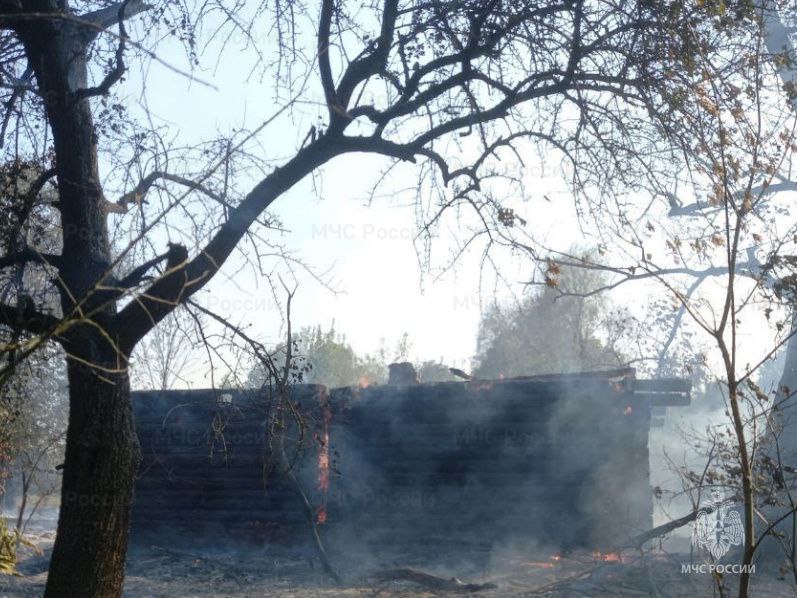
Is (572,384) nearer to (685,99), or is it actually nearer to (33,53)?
(685,99)

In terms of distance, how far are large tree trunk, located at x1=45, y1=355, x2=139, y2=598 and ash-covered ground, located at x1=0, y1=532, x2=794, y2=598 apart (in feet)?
18.1

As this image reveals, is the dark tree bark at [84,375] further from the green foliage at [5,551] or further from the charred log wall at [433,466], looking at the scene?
the charred log wall at [433,466]

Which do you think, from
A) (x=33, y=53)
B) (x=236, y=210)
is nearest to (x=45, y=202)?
(x=33, y=53)

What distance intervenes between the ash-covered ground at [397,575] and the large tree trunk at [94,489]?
5509mm

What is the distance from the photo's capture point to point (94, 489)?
5.63 meters

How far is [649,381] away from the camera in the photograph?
14.2m

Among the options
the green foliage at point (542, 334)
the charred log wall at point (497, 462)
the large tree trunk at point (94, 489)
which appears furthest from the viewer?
the green foliage at point (542, 334)

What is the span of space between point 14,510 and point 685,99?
30204mm

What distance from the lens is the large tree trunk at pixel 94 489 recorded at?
5.52 metres

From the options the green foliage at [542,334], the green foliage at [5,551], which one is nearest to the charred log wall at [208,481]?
the green foliage at [5,551]

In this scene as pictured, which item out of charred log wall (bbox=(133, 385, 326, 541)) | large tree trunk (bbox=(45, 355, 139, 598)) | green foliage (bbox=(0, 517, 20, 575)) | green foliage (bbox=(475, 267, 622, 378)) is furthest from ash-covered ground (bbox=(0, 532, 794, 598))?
green foliage (bbox=(475, 267, 622, 378))

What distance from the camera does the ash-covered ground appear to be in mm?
10039

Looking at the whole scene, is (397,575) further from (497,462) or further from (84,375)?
(84,375)

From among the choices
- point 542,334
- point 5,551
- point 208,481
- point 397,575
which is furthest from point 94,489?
point 542,334
